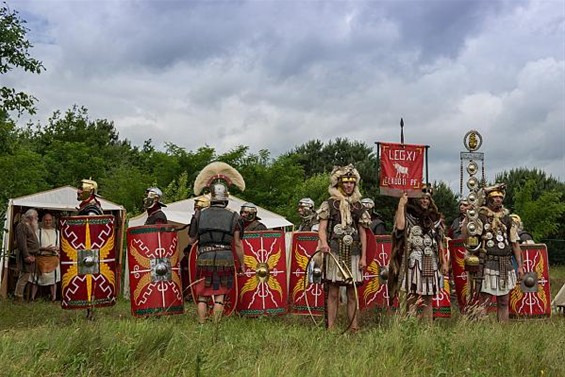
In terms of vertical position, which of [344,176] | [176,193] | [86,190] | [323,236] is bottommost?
[323,236]

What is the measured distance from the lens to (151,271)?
7.33 m

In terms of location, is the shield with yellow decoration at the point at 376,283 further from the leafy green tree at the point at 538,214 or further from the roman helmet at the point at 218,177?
the leafy green tree at the point at 538,214

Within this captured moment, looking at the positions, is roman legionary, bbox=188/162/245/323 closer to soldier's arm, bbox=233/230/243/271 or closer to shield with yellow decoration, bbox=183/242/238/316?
soldier's arm, bbox=233/230/243/271

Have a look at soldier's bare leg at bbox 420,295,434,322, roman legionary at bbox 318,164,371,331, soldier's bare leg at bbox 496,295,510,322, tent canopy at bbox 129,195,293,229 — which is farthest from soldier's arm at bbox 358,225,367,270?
tent canopy at bbox 129,195,293,229

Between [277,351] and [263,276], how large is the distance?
2.19 meters

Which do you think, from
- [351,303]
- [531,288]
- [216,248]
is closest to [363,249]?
[351,303]

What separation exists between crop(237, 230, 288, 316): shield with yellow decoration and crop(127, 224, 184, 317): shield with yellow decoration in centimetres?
73

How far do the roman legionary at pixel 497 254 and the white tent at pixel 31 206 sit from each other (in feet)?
15.9

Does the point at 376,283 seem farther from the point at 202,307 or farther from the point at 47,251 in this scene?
the point at 47,251

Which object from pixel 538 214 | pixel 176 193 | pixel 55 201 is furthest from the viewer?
pixel 538 214

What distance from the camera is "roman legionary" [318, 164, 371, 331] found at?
6781 mm

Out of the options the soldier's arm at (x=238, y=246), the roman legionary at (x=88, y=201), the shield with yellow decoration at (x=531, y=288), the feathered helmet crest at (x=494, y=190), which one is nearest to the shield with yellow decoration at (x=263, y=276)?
the soldier's arm at (x=238, y=246)

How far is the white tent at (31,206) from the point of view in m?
10.7

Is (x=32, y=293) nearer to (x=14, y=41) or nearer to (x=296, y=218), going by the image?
(x=14, y=41)
